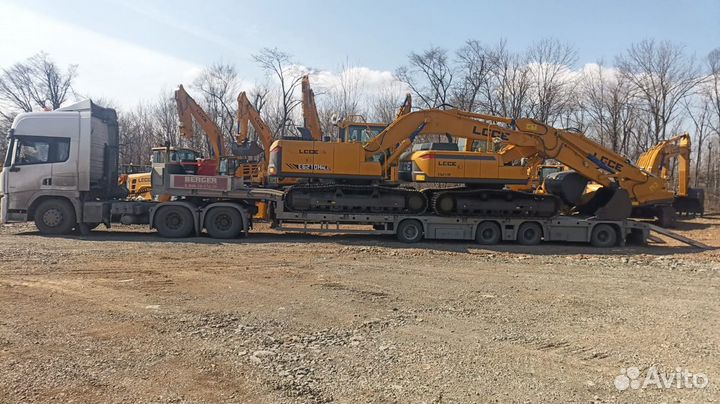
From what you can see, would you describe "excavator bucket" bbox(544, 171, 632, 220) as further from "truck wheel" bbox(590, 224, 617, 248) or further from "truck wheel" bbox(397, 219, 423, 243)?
"truck wheel" bbox(397, 219, 423, 243)

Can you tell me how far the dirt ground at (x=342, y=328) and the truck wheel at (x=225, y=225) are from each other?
Answer: 9.98 ft

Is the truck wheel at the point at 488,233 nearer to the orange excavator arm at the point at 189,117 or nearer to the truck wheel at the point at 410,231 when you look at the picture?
the truck wheel at the point at 410,231

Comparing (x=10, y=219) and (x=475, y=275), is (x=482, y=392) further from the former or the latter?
(x=10, y=219)

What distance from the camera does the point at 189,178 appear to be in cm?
1291

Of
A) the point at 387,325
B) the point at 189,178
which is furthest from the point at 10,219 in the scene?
the point at 387,325

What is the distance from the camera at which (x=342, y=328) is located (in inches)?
206

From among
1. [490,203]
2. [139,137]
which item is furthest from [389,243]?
[139,137]

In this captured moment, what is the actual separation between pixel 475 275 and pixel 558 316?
2.61m

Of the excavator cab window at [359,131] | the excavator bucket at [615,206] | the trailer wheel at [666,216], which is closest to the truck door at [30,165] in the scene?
the excavator cab window at [359,131]

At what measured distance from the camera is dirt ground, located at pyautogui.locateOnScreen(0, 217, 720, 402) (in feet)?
12.2

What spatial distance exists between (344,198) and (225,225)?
3.43m

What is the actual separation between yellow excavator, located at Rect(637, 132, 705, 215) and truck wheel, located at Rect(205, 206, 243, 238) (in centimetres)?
1705

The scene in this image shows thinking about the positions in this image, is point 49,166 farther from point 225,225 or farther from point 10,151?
point 225,225

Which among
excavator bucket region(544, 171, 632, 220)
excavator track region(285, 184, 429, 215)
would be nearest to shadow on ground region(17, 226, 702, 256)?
excavator track region(285, 184, 429, 215)
